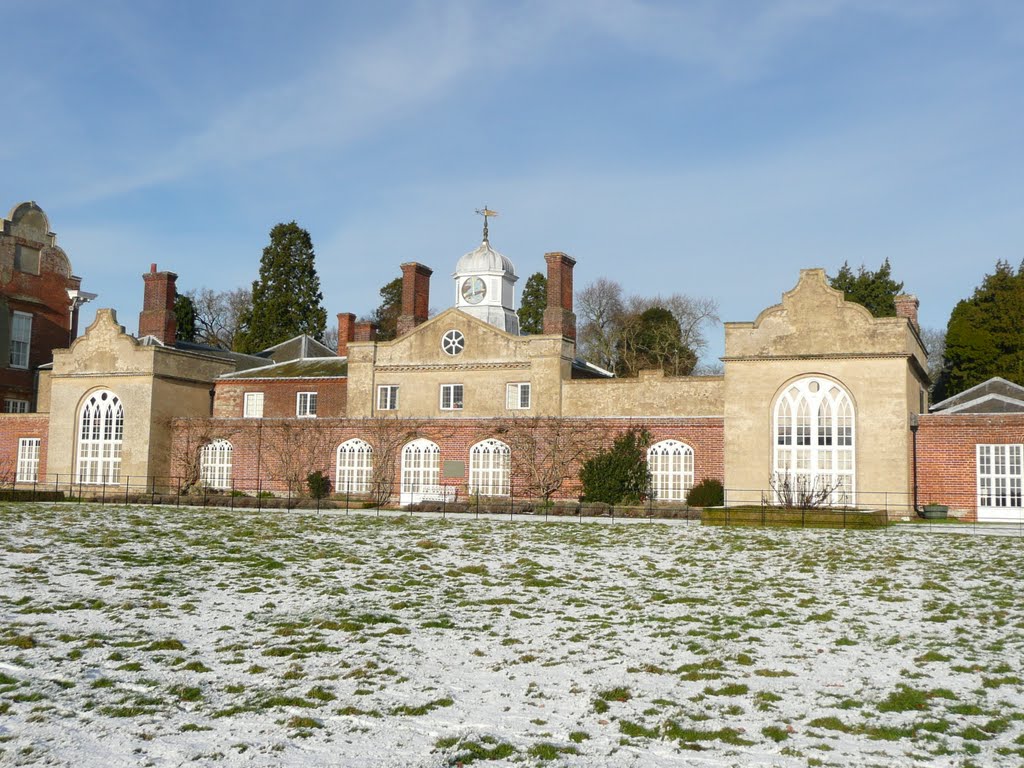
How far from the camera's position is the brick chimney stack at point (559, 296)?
37781 millimetres

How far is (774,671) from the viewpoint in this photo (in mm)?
9898

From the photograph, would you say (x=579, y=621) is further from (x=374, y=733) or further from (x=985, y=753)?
(x=985, y=753)

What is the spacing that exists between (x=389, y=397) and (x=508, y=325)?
6552mm

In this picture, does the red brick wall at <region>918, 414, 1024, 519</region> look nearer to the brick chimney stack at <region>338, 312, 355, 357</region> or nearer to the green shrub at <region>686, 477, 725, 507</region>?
the green shrub at <region>686, 477, 725, 507</region>

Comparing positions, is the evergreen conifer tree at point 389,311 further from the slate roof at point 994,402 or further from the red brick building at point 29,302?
the slate roof at point 994,402

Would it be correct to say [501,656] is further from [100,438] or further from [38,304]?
[38,304]

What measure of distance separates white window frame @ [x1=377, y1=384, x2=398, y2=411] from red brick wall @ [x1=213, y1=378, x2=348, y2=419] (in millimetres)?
2146

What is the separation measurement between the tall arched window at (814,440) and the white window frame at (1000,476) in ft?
12.5

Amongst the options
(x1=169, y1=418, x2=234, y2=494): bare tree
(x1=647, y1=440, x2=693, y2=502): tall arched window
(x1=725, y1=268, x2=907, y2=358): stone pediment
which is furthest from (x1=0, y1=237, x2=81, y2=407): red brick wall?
(x1=725, y1=268, x2=907, y2=358): stone pediment

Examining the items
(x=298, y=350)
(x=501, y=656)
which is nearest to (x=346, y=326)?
(x=298, y=350)

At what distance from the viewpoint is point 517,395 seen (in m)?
37.4

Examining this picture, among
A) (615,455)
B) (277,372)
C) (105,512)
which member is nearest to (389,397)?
(277,372)

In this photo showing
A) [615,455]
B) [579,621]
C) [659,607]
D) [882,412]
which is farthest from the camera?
[615,455]

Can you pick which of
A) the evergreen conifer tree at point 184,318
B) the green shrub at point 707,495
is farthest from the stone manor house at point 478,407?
the evergreen conifer tree at point 184,318
